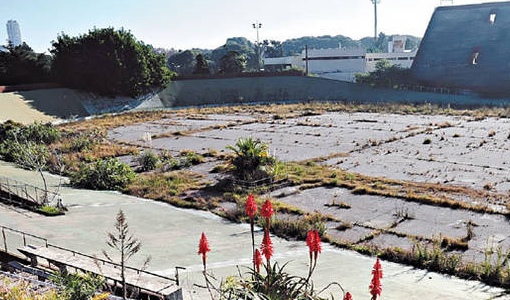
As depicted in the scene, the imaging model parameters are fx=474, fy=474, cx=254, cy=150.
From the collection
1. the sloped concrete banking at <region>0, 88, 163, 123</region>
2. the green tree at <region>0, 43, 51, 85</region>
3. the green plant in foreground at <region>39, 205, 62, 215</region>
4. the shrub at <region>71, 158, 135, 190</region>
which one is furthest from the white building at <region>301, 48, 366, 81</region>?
the green plant in foreground at <region>39, 205, 62, 215</region>

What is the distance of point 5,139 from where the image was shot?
2970cm

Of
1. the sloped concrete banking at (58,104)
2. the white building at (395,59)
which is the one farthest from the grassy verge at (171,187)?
the white building at (395,59)

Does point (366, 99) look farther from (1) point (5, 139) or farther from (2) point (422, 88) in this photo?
(1) point (5, 139)

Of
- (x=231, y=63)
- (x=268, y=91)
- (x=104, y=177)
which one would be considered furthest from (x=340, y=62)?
(x=104, y=177)

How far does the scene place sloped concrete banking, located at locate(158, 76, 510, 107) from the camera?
56.7m

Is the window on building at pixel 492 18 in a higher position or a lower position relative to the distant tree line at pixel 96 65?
higher

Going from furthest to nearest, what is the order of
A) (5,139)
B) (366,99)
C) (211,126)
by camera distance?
(366,99) → (211,126) → (5,139)

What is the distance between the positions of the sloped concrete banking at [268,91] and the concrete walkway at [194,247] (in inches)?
1627

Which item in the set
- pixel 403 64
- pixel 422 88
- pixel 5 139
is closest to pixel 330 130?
pixel 5 139

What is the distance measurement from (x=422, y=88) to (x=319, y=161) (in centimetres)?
3810

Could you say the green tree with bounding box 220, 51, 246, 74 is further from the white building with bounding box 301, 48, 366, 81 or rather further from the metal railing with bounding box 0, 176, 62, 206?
the metal railing with bounding box 0, 176, 62, 206

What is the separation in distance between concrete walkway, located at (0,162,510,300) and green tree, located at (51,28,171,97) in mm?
36720

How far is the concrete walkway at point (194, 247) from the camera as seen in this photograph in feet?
32.8

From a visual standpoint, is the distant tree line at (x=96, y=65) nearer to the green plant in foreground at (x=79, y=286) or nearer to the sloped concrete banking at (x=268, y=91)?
the sloped concrete banking at (x=268, y=91)
